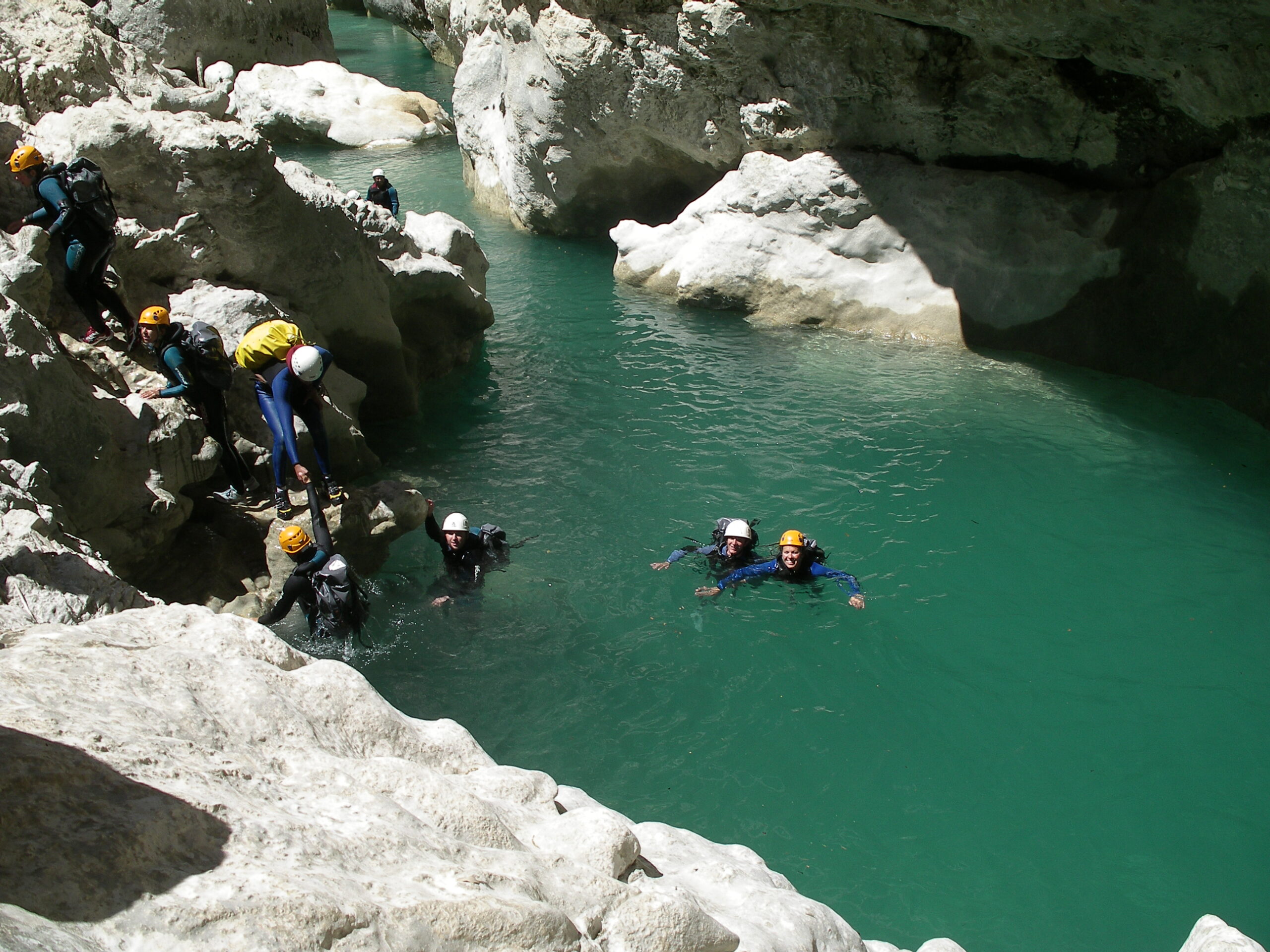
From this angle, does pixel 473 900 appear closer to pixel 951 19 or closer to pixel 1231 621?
pixel 1231 621

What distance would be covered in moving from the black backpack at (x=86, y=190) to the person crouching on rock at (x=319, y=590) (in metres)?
3.48

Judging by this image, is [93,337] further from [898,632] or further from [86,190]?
[898,632]

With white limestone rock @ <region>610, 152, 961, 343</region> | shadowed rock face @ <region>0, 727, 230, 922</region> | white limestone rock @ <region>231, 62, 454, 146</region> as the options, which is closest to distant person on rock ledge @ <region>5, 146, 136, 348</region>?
shadowed rock face @ <region>0, 727, 230, 922</region>

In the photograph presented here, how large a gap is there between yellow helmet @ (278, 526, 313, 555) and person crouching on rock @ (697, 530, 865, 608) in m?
3.73

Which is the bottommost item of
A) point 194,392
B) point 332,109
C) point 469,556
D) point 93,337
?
point 469,556

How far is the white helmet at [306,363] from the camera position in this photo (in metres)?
8.73

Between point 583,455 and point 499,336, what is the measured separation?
5.14 m

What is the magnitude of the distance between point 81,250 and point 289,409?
8.26ft

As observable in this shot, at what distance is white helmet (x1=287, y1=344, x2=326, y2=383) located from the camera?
8727 mm

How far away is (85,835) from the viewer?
3.04 m

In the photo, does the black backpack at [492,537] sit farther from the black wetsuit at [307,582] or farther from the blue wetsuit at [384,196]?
the blue wetsuit at [384,196]

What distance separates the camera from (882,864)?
709 centimetres

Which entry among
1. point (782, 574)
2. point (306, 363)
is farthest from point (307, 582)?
point (782, 574)

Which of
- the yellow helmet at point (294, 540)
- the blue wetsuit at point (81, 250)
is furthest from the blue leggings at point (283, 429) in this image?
the blue wetsuit at point (81, 250)
